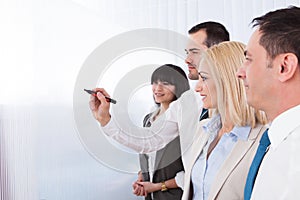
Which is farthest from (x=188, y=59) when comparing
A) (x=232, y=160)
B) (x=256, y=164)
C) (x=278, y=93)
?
(x=278, y=93)

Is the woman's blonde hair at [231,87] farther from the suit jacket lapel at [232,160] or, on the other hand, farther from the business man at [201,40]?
the business man at [201,40]

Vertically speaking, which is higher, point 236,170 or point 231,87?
point 231,87

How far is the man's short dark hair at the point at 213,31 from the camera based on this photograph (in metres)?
1.44

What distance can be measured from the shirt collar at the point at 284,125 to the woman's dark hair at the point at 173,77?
0.67 metres

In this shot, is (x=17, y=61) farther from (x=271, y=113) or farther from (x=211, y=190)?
(x=271, y=113)

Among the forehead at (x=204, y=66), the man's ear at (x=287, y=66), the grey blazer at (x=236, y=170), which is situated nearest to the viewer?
the man's ear at (x=287, y=66)

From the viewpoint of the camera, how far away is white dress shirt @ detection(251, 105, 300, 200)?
0.60m

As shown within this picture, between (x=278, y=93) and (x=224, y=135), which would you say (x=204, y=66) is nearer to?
(x=224, y=135)

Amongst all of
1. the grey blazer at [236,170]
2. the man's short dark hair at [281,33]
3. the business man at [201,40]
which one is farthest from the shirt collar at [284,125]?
the business man at [201,40]

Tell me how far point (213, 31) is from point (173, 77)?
0.71 feet

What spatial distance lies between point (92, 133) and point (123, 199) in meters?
0.50

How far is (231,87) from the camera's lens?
115 cm

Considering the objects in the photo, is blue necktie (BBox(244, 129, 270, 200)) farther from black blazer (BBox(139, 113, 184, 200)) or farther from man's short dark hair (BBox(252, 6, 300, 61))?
black blazer (BBox(139, 113, 184, 200))

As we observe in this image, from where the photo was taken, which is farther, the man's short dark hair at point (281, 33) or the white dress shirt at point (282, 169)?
the man's short dark hair at point (281, 33)
